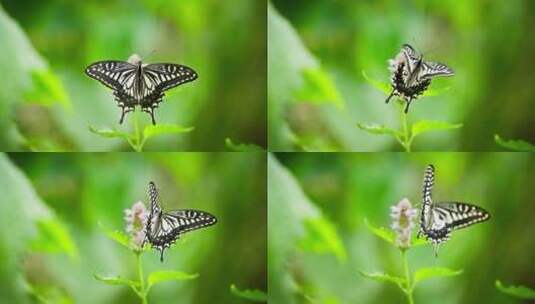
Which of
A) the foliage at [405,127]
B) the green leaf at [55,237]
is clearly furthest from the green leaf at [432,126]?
the green leaf at [55,237]

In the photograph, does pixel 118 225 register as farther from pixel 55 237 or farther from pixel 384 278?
pixel 384 278

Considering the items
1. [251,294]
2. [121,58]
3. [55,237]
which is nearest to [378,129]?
[251,294]

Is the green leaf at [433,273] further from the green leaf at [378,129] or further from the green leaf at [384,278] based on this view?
the green leaf at [378,129]

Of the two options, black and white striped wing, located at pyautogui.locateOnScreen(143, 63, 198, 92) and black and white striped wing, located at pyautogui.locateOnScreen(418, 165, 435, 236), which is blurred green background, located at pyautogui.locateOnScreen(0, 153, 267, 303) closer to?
black and white striped wing, located at pyautogui.locateOnScreen(143, 63, 198, 92)

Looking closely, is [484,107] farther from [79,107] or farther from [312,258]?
[79,107]

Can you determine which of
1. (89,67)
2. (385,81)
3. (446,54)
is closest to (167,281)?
(89,67)

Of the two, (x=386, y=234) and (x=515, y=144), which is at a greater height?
(x=515, y=144)

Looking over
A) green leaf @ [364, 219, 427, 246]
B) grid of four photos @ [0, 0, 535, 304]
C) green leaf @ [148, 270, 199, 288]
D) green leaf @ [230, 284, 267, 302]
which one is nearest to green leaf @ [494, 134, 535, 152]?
grid of four photos @ [0, 0, 535, 304]
